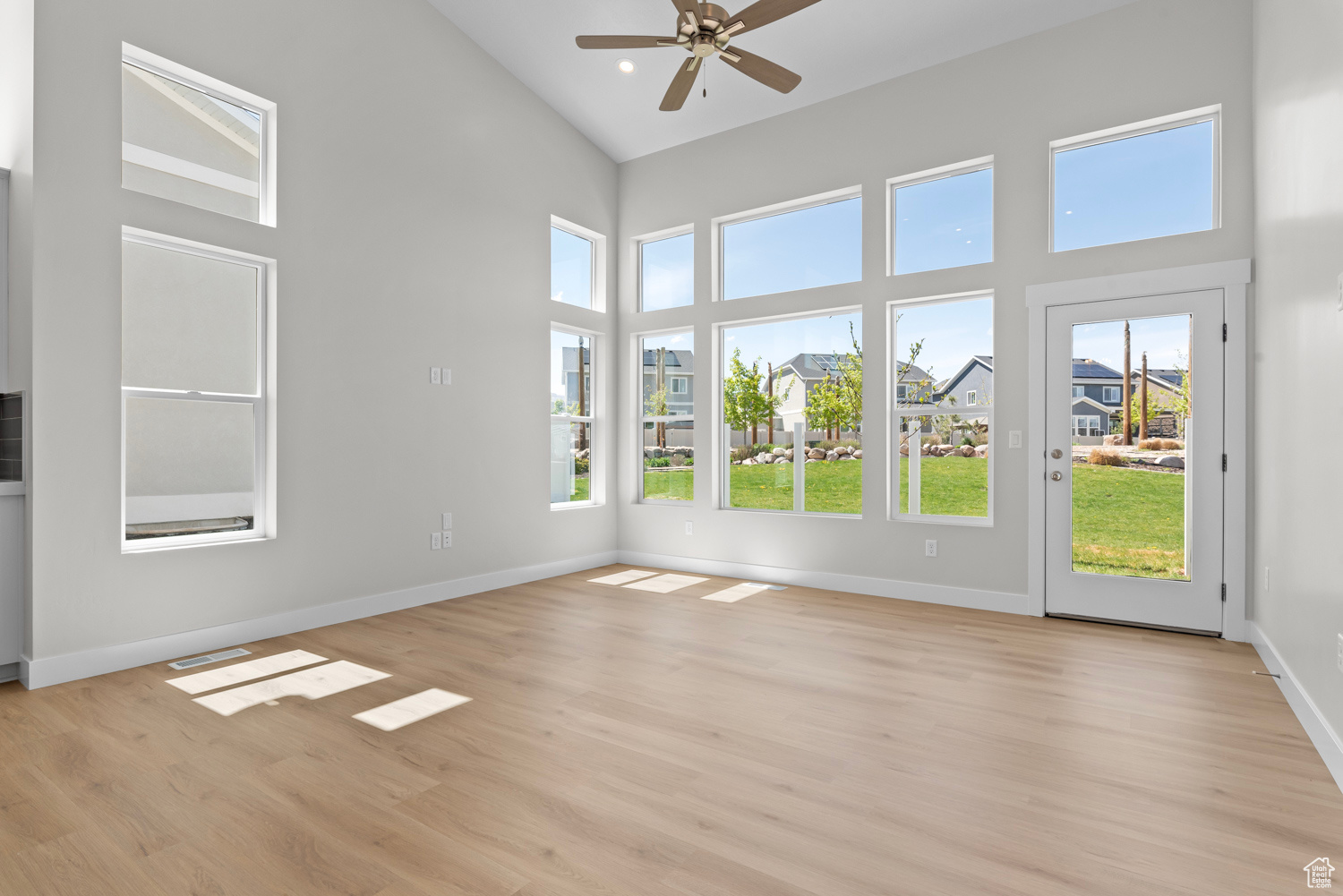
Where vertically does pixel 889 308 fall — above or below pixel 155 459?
above

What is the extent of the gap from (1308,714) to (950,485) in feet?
8.40

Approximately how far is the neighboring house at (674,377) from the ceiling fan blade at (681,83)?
8.22ft

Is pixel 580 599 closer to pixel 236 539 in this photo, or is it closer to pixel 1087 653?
pixel 236 539

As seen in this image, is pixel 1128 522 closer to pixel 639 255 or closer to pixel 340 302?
pixel 639 255

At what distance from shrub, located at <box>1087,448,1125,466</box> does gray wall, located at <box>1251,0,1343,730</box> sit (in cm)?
68

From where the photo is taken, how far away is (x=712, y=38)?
3586 mm

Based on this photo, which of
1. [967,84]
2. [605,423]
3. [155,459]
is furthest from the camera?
[605,423]

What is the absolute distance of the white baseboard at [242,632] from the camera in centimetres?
331

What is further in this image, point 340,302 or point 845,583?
point 845,583

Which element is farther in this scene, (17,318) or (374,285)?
(374,285)

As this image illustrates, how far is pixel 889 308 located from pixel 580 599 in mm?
3312

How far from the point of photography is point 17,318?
10.9 ft

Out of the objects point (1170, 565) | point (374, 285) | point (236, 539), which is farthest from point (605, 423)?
point (1170, 565)

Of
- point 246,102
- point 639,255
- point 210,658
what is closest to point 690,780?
point 210,658
